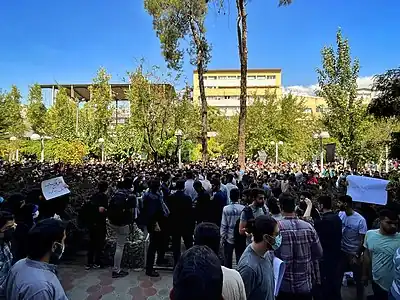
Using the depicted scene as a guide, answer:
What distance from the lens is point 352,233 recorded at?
4805mm

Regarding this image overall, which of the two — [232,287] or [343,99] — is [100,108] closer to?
[343,99]

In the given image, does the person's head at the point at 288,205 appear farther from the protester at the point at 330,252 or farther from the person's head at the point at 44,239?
the person's head at the point at 44,239

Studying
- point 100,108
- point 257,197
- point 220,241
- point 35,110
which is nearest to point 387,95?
point 257,197

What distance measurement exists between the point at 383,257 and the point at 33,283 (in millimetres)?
3244

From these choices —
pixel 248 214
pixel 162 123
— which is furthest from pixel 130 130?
pixel 248 214

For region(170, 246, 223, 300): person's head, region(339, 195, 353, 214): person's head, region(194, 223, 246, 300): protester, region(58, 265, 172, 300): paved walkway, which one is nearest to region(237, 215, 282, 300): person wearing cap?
region(194, 223, 246, 300): protester

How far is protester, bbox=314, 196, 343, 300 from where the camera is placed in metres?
4.40

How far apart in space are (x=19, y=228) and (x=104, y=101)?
86.8 ft

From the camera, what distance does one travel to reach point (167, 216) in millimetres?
6438

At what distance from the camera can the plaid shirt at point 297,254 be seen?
3.41 metres

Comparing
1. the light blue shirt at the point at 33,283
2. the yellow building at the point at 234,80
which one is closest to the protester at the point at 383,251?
the light blue shirt at the point at 33,283

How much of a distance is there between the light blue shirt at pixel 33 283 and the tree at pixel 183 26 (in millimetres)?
18032

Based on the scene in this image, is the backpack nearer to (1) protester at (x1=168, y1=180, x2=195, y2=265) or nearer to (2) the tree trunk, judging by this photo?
(1) protester at (x1=168, y1=180, x2=195, y2=265)

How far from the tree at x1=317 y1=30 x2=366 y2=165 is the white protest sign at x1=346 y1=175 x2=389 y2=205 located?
12120 millimetres
